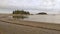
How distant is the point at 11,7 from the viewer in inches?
73.1

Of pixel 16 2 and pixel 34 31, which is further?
pixel 16 2

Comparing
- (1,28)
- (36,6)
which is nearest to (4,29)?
(1,28)

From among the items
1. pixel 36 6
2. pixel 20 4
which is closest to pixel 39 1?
pixel 36 6

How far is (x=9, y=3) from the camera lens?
6.15ft

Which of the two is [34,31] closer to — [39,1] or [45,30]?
[45,30]

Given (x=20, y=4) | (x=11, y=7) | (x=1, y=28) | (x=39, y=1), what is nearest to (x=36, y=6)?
(x=39, y=1)

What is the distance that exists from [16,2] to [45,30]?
1511mm

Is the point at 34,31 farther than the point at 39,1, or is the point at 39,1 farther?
the point at 39,1

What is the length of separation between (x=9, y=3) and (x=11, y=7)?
0.07 meters

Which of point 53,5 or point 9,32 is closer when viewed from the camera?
point 9,32

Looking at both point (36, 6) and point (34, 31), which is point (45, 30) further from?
point (36, 6)

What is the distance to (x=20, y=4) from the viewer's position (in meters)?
1.86

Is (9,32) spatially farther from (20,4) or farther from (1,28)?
(20,4)

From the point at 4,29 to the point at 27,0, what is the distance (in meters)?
1.47
